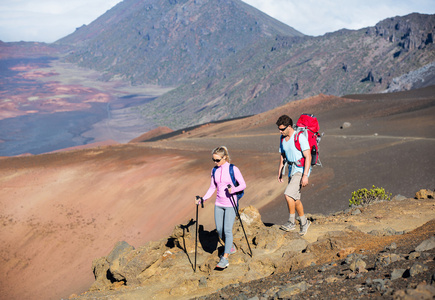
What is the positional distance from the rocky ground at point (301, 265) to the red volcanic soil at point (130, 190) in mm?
6940

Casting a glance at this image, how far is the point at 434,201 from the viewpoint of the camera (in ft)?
30.6

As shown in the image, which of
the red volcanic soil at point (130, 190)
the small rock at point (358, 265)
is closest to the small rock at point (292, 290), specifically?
the small rock at point (358, 265)

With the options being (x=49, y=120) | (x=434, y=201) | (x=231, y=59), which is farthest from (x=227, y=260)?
(x=231, y=59)

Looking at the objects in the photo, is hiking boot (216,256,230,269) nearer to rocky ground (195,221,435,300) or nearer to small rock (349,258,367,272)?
rocky ground (195,221,435,300)

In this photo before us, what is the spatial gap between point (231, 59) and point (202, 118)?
4200 centimetres

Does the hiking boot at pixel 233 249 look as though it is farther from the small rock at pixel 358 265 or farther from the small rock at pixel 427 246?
the small rock at pixel 427 246

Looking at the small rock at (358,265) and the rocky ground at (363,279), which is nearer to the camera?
the rocky ground at (363,279)

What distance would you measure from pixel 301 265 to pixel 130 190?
16.2 meters

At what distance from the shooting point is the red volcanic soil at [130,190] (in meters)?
15.8

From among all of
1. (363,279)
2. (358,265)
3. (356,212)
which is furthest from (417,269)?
(356,212)

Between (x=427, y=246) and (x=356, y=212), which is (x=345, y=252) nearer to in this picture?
(x=427, y=246)

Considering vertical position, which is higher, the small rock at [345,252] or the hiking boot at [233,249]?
the small rock at [345,252]

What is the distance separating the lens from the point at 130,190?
2105 cm

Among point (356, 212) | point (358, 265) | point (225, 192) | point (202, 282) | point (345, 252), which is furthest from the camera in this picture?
point (356, 212)
